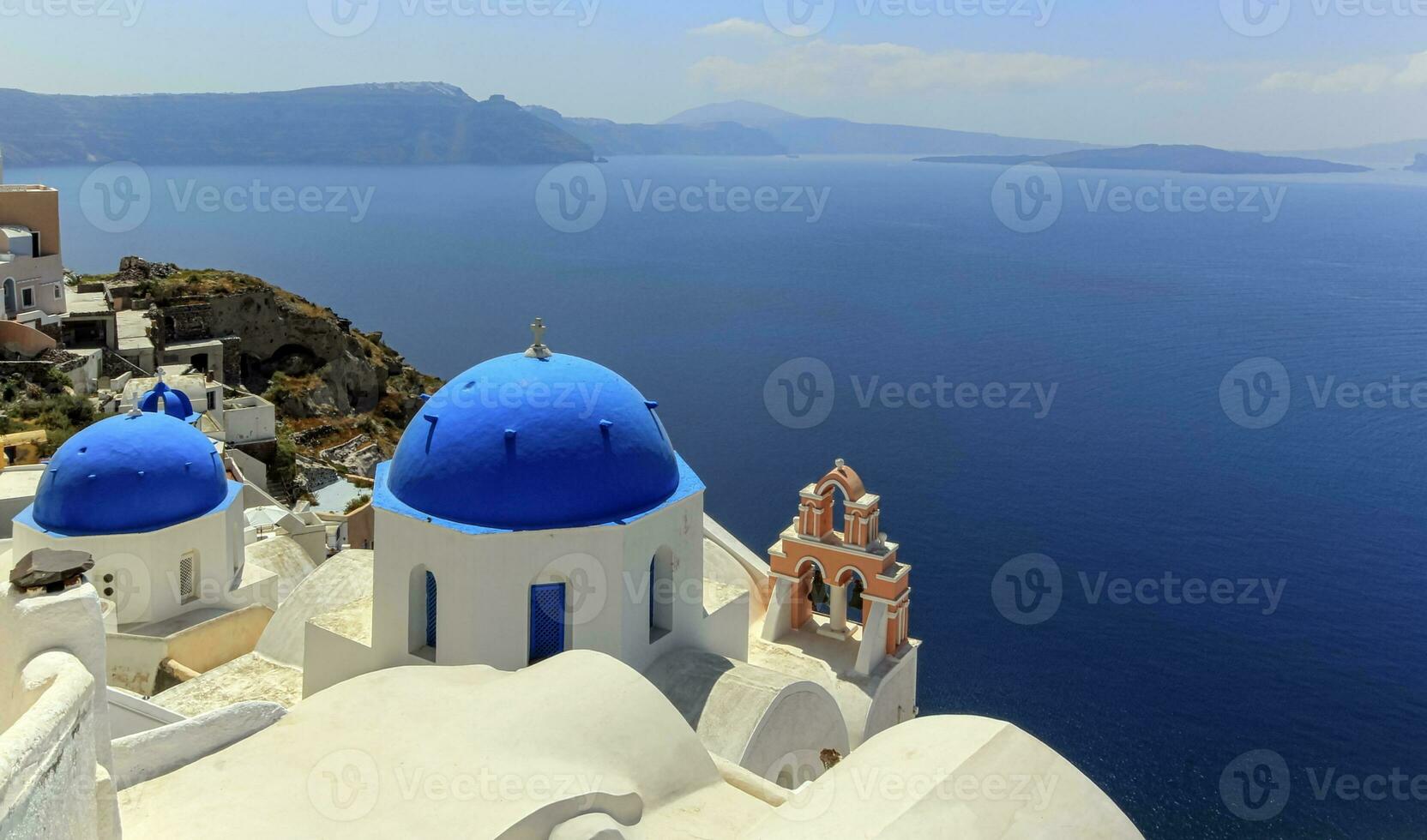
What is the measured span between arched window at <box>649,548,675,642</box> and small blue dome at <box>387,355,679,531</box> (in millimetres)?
792

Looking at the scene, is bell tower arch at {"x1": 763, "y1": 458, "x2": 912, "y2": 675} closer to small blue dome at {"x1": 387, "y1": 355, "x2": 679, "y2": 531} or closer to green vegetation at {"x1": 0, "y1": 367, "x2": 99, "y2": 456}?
small blue dome at {"x1": 387, "y1": 355, "x2": 679, "y2": 531}

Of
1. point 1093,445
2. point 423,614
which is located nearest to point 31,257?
point 423,614

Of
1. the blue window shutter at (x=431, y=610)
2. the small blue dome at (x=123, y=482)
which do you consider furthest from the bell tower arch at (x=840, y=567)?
the small blue dome at (x=123, y=482)

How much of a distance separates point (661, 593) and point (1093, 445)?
42383 millimetres

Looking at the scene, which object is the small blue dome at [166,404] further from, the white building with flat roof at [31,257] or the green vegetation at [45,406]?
the white building with flat roof at [31,257]

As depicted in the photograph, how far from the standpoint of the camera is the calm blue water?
30.4 meters

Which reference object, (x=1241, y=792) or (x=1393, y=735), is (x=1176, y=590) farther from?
(x=1241, y=792)

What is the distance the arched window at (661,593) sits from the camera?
43.2ft

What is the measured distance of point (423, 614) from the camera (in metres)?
12.6

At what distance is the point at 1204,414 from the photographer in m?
56.1

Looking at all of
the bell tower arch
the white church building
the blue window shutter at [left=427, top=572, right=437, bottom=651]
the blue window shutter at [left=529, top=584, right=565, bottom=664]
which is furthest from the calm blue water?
the blue window shutter at [left=427, top=572, right=437, bottom=651]

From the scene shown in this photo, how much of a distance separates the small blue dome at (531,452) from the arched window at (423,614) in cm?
87

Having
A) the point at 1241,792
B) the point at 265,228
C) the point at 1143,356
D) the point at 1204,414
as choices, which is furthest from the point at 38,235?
the point at 265,228

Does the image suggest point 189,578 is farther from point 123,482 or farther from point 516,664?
point 516,664
